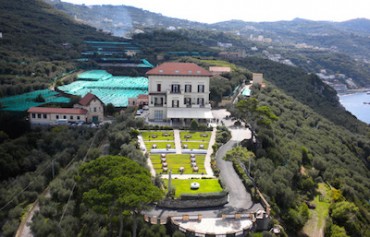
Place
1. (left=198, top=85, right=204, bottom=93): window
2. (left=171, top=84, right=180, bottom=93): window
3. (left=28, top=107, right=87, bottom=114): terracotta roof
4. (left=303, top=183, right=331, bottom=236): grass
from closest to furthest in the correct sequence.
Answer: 1. (left=303, top=183, right=331, bottom=236): grass
2. (left=28, top=107, right=87, bottom=114): terracotta roof
3. (left=171, top=84, right=180, bottom=93): window
4. (left=198, top=85, right=204, bottom=93): window

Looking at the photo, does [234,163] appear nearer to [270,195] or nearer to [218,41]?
[270,195]

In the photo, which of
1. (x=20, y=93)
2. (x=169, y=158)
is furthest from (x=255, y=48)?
(x=169, y=158)

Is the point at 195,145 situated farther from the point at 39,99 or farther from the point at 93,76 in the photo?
the point at 93,76

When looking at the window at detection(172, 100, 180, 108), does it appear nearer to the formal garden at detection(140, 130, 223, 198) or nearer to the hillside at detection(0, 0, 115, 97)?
the formal garden at detection(140, 130, 223, 198)

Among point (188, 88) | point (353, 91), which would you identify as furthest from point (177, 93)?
point (353, 91)


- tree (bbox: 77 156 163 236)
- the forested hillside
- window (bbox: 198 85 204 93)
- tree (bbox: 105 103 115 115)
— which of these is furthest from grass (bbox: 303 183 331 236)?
tree (bbox: 105 103 115 115)
